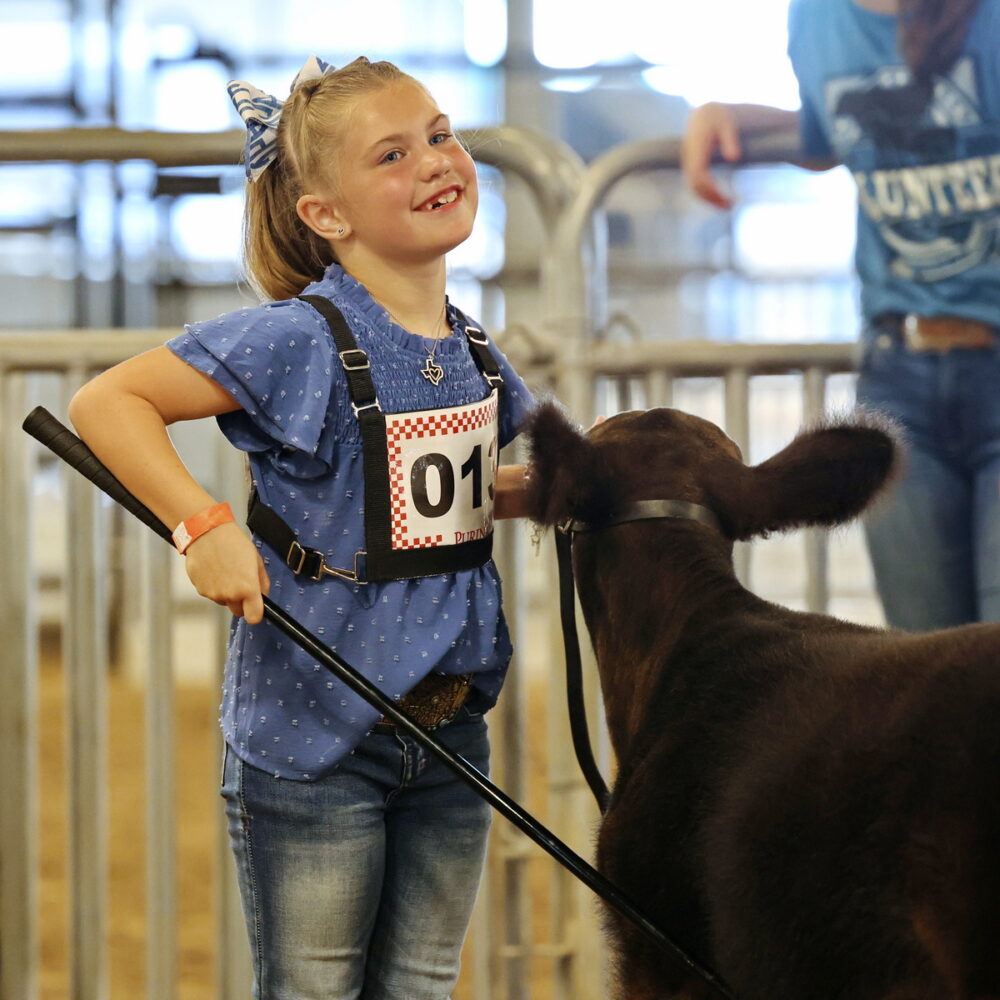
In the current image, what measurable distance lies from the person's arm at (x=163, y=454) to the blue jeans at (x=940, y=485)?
68cm

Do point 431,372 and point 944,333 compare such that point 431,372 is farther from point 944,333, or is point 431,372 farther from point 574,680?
point 944,333

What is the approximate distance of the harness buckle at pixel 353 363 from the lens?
830mm

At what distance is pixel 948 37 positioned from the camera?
122 cm

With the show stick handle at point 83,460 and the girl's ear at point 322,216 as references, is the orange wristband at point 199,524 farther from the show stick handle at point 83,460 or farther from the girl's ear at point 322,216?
the girl's ear at point 322,216

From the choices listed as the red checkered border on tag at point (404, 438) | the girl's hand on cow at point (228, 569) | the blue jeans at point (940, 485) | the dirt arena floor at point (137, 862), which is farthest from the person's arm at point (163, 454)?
the blue jeans at point (940, 485)

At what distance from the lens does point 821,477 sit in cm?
80

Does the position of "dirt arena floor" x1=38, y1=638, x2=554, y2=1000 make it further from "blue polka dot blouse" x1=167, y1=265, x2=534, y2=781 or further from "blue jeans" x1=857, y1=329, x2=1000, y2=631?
"blue jeans" x1=857, y1=329, x2=1000, y2=631

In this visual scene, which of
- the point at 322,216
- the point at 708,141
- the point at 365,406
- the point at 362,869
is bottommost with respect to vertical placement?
the point at 362,869

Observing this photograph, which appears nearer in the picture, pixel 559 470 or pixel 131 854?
pixel 559 470

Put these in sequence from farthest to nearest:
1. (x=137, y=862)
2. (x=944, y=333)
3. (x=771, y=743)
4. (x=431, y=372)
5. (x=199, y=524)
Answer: (x=137, y=862) < (x=944, y=333) < (x=431, y=372) < (x=199, y=524) < (x=771, y=743)

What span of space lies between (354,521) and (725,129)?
0.69 meters

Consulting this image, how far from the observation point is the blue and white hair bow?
91cm

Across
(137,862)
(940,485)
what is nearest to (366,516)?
(940,485)

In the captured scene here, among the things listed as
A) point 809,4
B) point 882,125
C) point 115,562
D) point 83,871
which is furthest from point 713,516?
point 115,562
